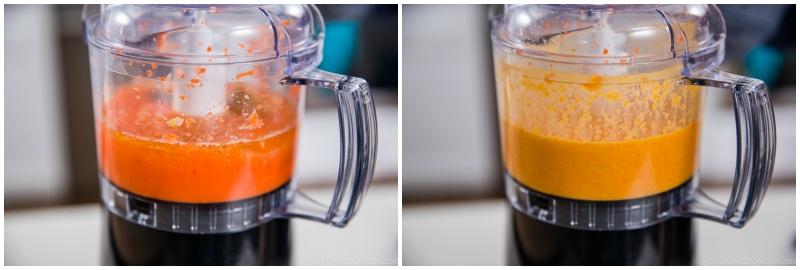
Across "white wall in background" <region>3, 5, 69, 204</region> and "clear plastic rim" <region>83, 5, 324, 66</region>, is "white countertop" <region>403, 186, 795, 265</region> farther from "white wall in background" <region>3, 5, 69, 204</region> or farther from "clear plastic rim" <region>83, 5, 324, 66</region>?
"white wall in background" <region>3, 5, 69, 204</region>

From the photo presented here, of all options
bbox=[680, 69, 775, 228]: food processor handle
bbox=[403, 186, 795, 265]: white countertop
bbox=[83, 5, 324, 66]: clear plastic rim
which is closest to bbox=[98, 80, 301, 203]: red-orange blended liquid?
bbox=[83, 5, 324, 66]: clear plastic rim

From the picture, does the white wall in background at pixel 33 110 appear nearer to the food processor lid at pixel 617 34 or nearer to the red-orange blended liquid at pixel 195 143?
the red-orange blended liquid at pixel 195 143

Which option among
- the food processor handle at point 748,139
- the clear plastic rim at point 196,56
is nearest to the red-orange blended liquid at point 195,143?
the clear plastic rim at point 196,56

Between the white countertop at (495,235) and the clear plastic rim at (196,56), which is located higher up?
the clear plastic rim at (196,56)

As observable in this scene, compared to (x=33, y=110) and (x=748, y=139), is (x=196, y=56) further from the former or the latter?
(x=33, y=110)

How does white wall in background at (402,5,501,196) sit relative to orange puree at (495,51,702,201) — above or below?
below
